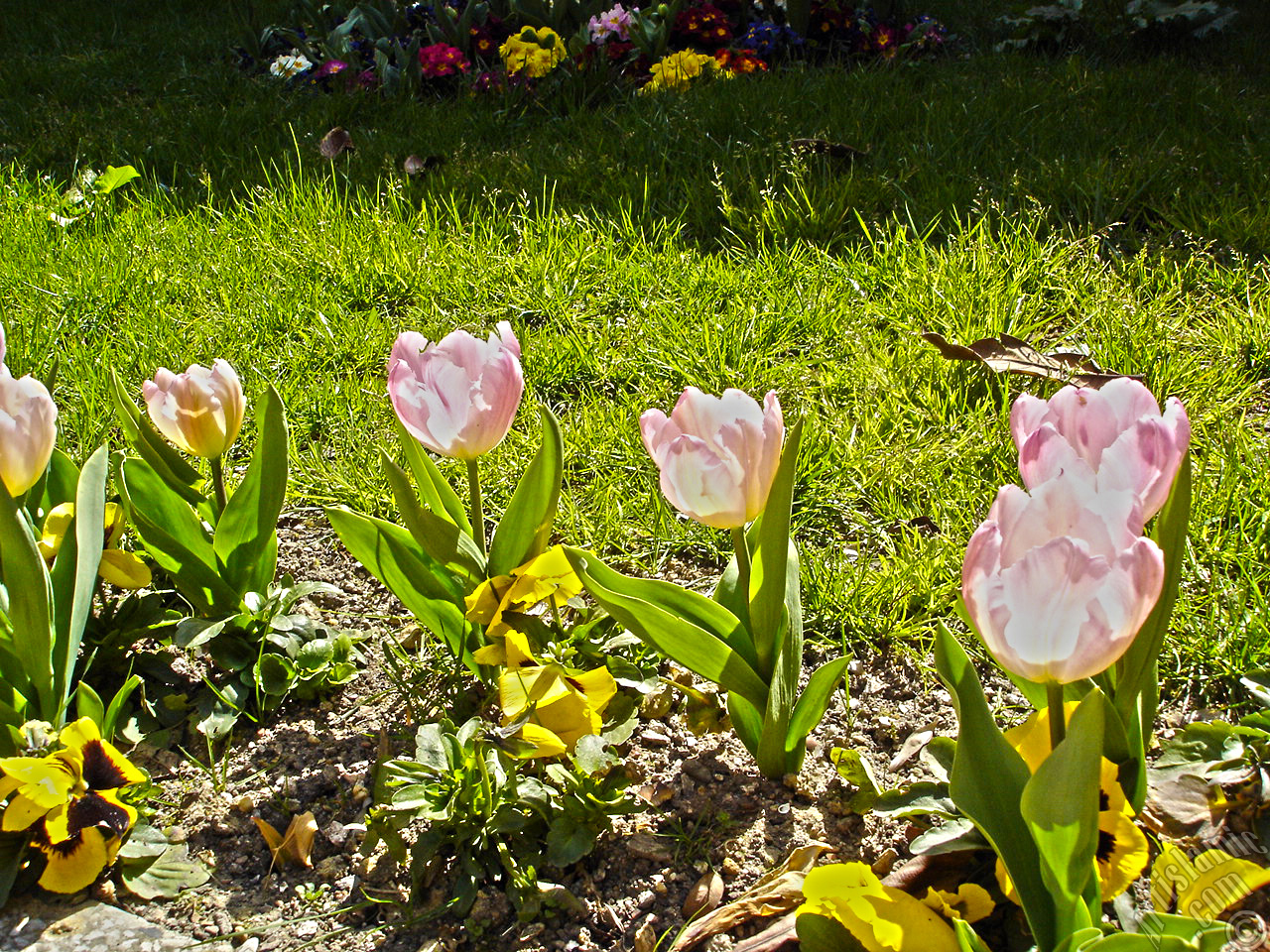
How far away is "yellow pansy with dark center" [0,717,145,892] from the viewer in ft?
4.40

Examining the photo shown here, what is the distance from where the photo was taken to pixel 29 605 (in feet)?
4.59

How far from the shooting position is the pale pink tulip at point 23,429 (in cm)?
138

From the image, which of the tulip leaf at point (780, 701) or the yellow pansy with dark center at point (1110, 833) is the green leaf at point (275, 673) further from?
the yellow pansy with dark center at point (1110, 833)

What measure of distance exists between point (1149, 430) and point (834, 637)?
896 mm

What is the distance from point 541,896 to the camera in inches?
54.1

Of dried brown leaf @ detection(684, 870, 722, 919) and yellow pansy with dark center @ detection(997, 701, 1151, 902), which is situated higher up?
yellow pansy with dark center @ detection(997, 701, 1151, 902)

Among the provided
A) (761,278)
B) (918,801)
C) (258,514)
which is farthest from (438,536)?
(761,278)

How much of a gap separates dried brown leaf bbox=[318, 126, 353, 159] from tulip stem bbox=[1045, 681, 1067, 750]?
386cm

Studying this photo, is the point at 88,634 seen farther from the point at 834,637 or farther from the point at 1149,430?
the point at 1149,430

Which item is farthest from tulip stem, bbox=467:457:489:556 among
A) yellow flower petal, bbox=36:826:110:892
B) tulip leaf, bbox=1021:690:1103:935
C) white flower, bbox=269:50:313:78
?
white flower, bbox=269:50:313:78

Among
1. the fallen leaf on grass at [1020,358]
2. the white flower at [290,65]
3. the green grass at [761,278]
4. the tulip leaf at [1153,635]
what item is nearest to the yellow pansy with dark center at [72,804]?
the green grass at [761,278]

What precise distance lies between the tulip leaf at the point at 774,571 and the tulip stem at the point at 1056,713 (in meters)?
0.34

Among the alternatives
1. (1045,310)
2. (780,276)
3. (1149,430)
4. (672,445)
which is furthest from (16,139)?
(1149,430)

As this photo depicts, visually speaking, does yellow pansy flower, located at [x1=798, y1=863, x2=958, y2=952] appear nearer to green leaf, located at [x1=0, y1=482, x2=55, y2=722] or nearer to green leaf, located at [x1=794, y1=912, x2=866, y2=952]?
green leaf, located at [x1=794, y1=912, x2=866, y2=952]
